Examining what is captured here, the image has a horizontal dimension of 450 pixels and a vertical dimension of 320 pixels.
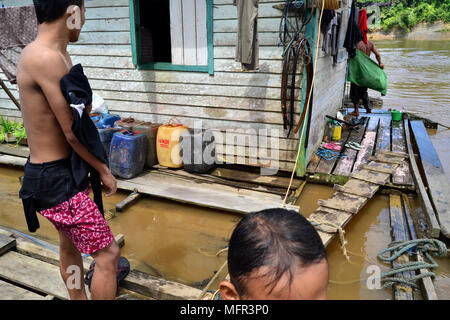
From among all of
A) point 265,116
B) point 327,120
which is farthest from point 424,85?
→ point 265,116

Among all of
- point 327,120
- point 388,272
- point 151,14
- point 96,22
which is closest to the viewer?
point 388,272

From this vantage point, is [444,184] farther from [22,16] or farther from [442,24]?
[442,24]

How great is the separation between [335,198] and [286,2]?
2748 millimetres

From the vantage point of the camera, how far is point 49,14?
1825 millimetres

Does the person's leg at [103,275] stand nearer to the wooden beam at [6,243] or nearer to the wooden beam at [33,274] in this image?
the wooden beam at [33,274]

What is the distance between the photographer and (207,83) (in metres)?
5.31

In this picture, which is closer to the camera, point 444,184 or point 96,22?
point 444,184

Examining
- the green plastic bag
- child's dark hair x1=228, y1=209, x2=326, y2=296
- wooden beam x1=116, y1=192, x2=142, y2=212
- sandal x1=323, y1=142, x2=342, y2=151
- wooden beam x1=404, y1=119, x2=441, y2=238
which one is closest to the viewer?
child's dark hair x1=228, y1=209, x2=326, y2=296

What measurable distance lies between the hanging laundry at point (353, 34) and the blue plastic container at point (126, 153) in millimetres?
5185

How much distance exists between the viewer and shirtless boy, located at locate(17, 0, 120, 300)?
180cm

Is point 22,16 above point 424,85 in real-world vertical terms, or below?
above

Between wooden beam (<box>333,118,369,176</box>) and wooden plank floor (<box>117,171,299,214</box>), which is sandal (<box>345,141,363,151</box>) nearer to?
wooden beam (<box>333,118,369,176</box>)

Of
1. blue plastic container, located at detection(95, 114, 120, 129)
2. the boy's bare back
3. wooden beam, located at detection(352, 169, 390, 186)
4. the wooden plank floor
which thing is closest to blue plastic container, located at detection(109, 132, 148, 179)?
the wooden plank floor

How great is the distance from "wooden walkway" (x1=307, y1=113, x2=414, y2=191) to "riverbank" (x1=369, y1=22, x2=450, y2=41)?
37.7 m
